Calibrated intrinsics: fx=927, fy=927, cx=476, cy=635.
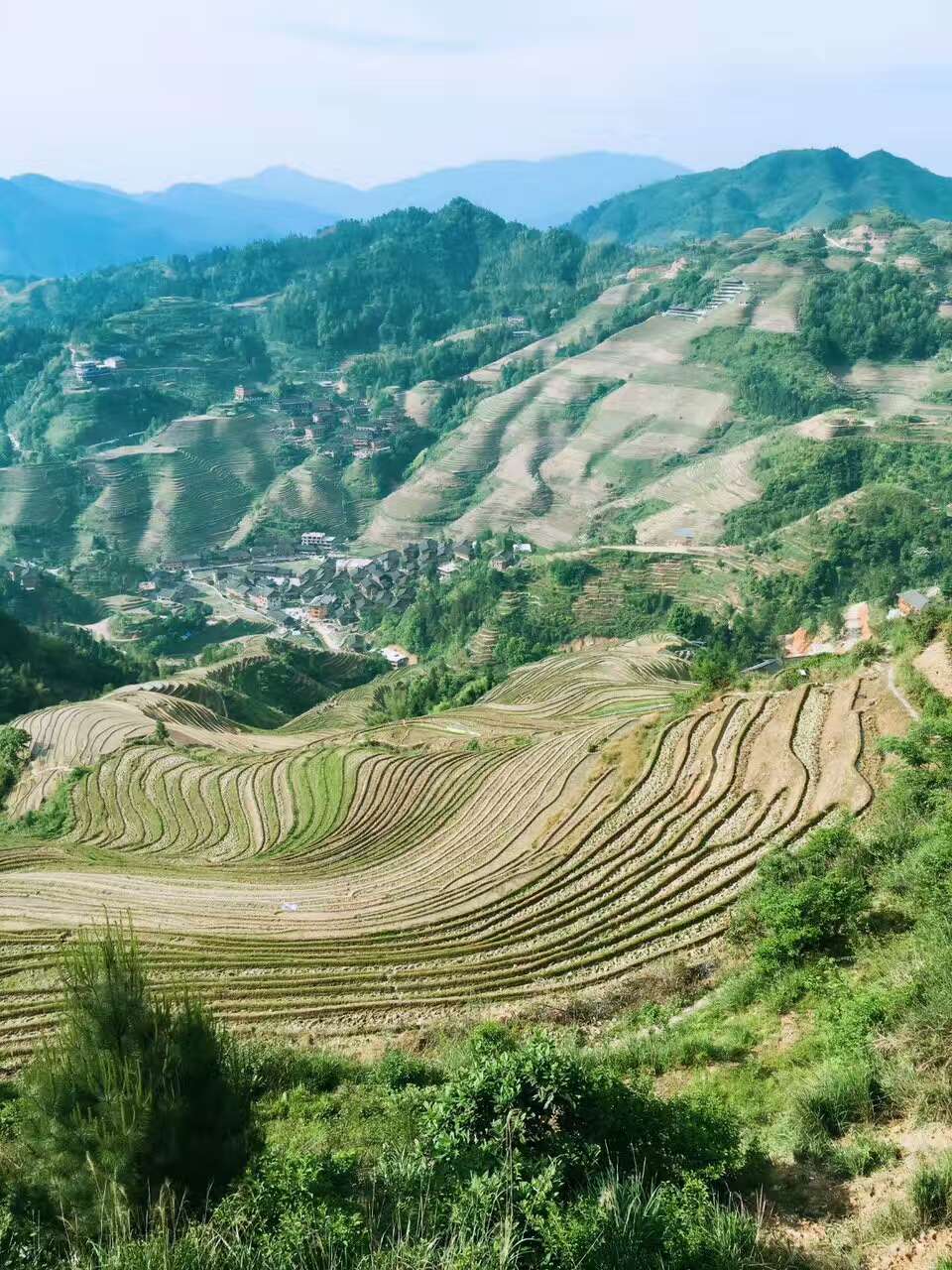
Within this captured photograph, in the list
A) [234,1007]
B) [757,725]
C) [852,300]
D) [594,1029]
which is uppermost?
[852,300]

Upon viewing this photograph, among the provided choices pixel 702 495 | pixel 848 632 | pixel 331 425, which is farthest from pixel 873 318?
pixel 331 425

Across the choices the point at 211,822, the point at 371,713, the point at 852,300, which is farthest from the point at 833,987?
the point at 852,300

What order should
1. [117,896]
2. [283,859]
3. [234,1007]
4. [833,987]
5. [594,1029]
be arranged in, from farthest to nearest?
[283,859], [117,896], [234,1007], [594,1029], [833,987]

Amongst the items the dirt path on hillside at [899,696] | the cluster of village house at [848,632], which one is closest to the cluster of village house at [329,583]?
the cluster of village house at [848,632]

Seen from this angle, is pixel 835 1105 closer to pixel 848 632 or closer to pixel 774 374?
pixel 848 632

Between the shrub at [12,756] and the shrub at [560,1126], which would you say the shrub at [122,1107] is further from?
the shrub at [12,756]

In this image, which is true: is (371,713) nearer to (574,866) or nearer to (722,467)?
(574,866)

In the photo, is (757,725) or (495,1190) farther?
(757,725)
